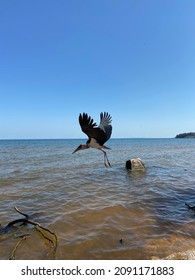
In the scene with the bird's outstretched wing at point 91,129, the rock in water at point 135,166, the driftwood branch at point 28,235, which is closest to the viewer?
the bird's outstretched wing at point 91,129

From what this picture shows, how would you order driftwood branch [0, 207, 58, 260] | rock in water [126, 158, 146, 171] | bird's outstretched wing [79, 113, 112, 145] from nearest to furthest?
bird's outstretched wing [79, 113, 112, 145]
driftwood branch [0, 207, 58, 260]
rock in water [126, 158, 146, 171]

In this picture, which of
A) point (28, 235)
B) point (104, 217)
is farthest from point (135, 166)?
point (28, 235)

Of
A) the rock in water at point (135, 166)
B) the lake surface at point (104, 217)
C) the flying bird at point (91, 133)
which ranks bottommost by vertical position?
the lake surface at point (104, 217)

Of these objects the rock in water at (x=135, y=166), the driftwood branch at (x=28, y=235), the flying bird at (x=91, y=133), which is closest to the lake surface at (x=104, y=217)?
the driftwood branch at (x=28, y=235)

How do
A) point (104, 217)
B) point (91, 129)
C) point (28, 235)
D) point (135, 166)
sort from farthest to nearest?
point (135, 166), point (104, 217), point (28, 235), point (91, 129)

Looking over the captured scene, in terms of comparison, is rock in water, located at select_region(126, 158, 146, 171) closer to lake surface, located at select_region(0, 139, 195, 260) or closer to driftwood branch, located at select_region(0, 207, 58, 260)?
lake surface, located at select_region(0, 139, 195, 260)

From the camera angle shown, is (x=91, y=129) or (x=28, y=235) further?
(x=28, y=235)

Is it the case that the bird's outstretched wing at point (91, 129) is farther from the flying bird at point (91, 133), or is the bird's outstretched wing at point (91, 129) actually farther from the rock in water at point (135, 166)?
the rock in water at point (135, 166)

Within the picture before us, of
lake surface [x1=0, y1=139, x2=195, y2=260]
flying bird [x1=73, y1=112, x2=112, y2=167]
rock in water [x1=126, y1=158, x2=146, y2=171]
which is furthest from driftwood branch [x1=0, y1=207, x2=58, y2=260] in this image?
rock in water [x1=126, y1=158, x2=146, y2=171]

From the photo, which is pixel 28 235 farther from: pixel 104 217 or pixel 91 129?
pixel 91 129

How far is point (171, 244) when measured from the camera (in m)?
6.28

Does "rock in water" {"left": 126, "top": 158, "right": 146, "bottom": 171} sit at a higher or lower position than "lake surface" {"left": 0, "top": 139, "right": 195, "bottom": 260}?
higher

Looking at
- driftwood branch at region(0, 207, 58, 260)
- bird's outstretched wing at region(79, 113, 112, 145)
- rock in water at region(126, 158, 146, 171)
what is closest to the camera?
bird's outstretched wing at region(79, 113, 112, 145)

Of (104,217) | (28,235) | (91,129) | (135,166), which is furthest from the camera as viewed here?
(135,166)
